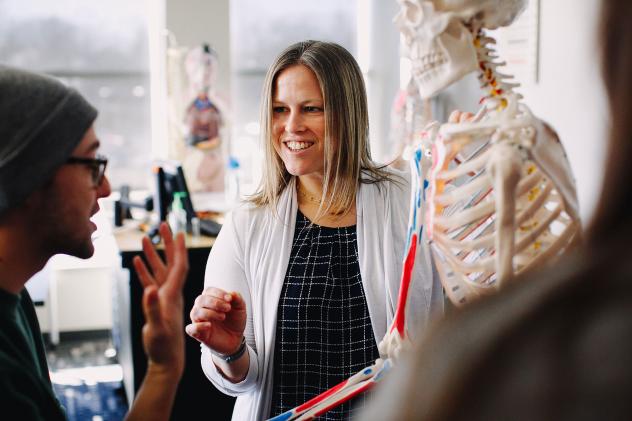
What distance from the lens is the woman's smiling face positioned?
167cm

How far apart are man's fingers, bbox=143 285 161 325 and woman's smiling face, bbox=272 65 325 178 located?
2.40 ft

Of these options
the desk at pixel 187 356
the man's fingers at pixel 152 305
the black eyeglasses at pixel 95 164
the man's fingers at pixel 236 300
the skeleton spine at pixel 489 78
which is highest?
the skeleton spine at pixel 489 78

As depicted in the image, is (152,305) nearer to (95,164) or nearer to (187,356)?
(95,164)

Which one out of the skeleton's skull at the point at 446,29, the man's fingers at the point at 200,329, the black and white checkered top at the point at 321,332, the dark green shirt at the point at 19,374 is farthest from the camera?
the black and white checkered top at the point at 321,332

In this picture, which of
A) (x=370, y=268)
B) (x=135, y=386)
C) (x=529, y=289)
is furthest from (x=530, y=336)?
(x=135, y=386)

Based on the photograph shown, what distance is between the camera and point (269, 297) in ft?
5.19

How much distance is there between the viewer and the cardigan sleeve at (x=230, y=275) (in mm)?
1585

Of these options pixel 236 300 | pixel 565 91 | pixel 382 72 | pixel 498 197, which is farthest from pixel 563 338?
pixel 382 72

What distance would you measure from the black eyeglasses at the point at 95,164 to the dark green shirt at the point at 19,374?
8.7 inches

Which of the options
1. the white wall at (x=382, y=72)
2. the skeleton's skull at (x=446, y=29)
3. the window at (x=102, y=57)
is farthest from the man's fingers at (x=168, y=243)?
the white wall at (x=382, y=72)

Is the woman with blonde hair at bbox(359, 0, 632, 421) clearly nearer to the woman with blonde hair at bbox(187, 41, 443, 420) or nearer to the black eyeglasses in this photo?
the black eyeglasses

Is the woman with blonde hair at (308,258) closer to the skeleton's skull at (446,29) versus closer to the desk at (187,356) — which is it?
the skeleton's skull at (446,29)

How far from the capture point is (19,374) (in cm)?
99

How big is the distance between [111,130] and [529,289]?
5.11 meters
